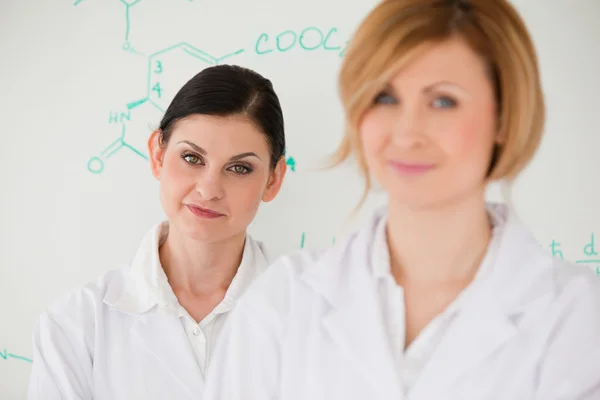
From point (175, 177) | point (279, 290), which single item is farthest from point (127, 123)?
point (279, 290)

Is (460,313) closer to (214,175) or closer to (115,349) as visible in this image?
(214,175)

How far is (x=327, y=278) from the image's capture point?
715 millimetres

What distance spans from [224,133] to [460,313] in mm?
391

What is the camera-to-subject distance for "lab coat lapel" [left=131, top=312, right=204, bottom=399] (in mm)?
893

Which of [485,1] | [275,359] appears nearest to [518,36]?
[485,1]

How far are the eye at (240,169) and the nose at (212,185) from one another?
21mm

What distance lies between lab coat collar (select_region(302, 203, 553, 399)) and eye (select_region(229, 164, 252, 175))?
8.7 inches

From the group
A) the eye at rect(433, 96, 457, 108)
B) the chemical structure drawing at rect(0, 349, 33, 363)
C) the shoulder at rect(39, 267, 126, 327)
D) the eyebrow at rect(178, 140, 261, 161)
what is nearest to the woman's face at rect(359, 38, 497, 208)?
the eye at rect(433, 96, 457, 108)

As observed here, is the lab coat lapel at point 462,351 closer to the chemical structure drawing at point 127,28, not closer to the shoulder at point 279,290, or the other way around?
the shoulder at point 279,290

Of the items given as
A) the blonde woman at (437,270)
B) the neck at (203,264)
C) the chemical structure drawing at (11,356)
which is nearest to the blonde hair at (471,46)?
the blonde woman at (437,270)

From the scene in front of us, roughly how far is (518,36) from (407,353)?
0.32m

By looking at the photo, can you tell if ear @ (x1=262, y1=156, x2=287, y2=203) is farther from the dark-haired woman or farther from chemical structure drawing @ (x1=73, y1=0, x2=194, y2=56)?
chemical structure drawing @ (x1=73, y1=0, x2=194, y2=56)

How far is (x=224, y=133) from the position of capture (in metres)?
0.88

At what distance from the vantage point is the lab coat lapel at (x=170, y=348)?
893mm
